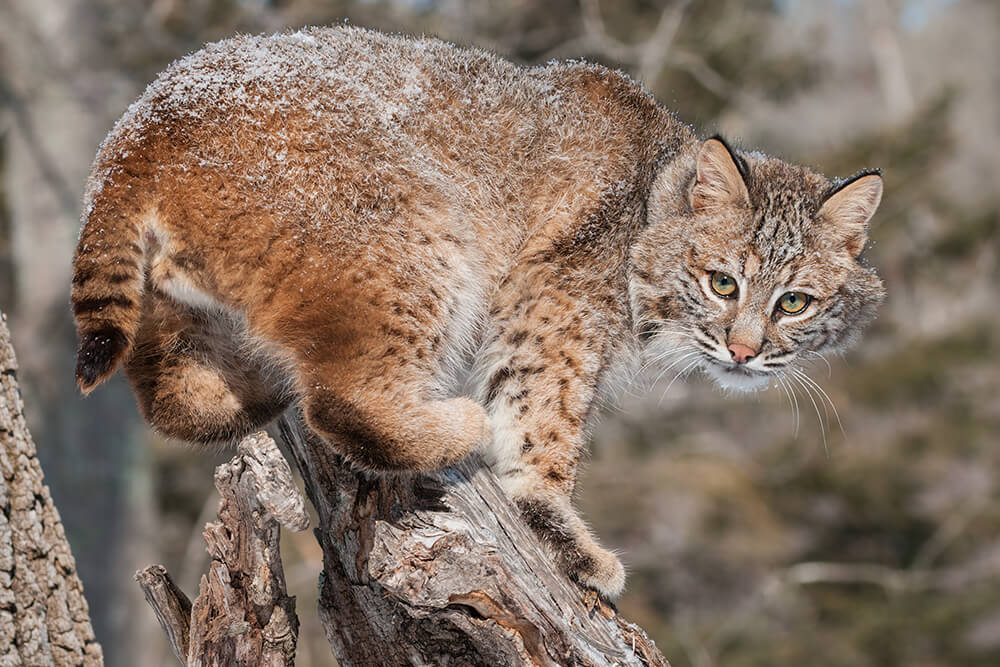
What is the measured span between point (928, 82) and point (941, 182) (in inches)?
507

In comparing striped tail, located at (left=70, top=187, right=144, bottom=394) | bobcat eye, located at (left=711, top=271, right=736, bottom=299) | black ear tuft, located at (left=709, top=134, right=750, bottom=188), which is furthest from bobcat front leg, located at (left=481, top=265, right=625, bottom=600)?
striped tail, located at (left=70, top=187, right=144, bottom=394)

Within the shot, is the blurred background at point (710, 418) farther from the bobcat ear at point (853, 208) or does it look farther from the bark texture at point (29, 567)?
the bark texture at point (29, 567)

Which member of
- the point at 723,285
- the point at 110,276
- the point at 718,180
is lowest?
the point at 110,276

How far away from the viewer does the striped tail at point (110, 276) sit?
3.07 meters

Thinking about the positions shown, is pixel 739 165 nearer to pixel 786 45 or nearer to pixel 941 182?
pixel 786 45

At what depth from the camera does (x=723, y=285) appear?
4.31 metres

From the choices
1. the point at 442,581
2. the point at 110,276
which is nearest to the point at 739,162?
the point at 442,581

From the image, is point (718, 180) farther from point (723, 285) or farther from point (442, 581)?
point (442, 581)

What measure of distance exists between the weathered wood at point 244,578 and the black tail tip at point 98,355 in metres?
0.44

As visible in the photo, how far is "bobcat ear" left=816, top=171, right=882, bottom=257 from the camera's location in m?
4.26

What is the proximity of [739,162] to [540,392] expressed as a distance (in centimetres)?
126

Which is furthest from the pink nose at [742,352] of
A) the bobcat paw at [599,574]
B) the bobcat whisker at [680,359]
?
the bobcat paw at [599,574]

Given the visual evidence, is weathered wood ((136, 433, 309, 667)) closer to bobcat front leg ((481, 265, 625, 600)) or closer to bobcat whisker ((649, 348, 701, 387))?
bobcat front leg ((481, 265, 625, 600))

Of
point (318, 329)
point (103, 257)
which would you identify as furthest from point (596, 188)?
point (103, 257)
